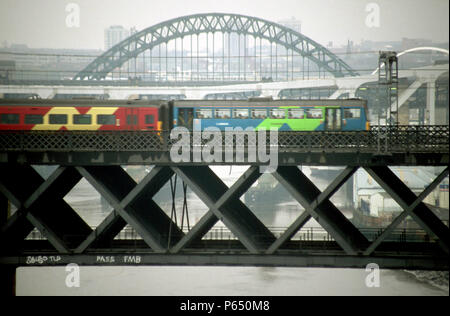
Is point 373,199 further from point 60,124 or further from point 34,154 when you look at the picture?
point 34,154

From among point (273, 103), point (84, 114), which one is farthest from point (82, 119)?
point (273, 103)

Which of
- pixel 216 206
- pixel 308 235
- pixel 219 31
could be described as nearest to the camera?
pixel 216 206

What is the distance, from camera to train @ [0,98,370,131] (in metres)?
39.7

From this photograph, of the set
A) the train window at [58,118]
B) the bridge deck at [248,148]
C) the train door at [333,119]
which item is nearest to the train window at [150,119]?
the train window at [58,118]

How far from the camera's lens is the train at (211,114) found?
39656 mm

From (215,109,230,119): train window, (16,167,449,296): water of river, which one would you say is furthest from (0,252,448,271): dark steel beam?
(16,167,449,296): water of river

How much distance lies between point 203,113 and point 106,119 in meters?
6.70

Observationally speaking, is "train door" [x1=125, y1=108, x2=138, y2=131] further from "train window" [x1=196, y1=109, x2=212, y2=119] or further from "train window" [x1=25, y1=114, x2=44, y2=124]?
"train window" [x1=25, y1=114, x2=44, y2=124]

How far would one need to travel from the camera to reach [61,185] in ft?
101

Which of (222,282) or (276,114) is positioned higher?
(276,114)

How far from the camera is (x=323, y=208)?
93.8 feet

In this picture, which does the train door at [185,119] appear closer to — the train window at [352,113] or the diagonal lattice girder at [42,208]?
the train window at [352,113]

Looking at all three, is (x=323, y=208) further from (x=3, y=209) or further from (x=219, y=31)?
(x=219, y=31)
